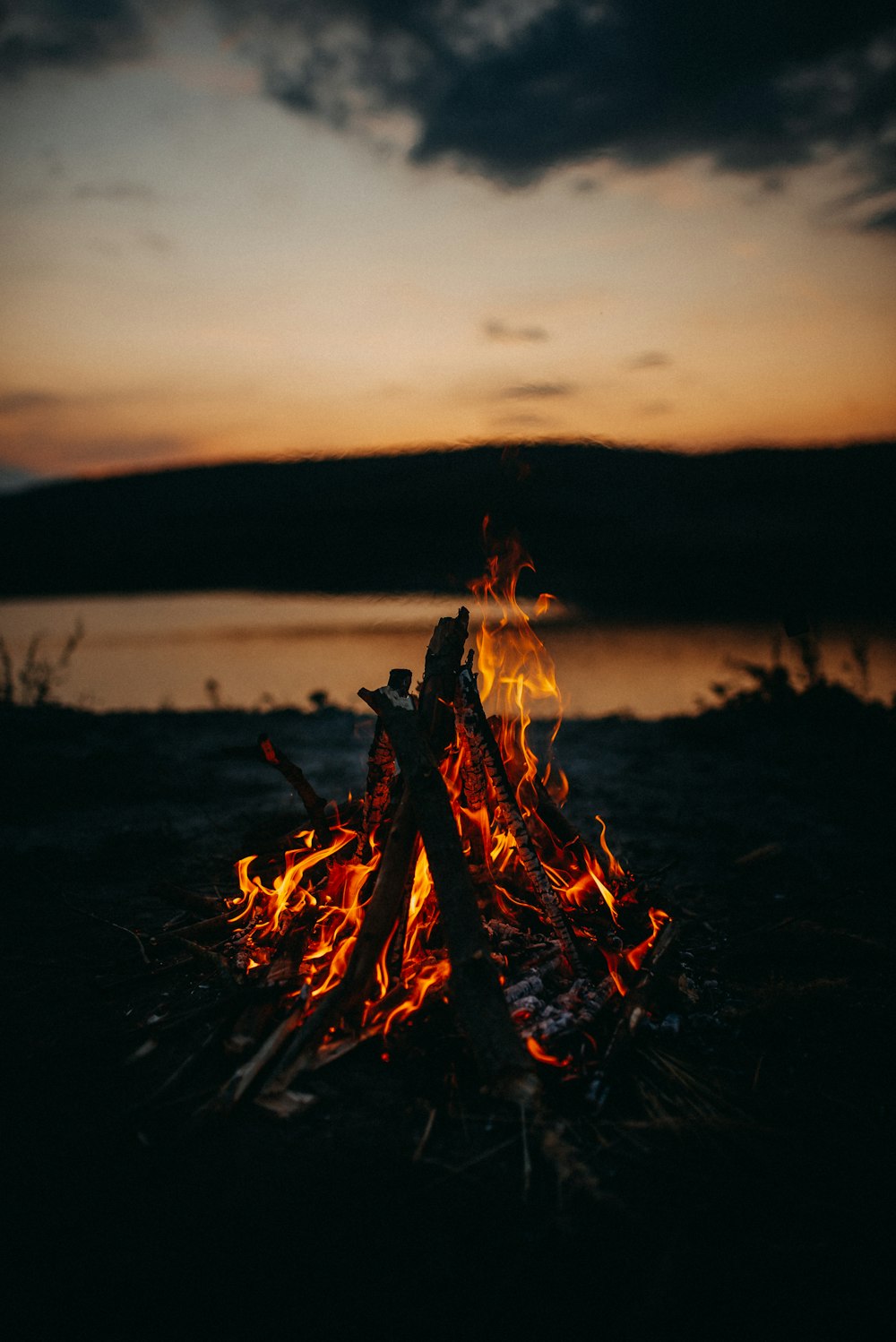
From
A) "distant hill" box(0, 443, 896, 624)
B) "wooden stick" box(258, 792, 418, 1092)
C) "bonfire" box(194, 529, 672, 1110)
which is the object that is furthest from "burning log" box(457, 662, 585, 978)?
"distant hill" box(0, 443, 896, 624)

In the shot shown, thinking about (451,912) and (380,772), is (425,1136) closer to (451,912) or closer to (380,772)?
(451,912)

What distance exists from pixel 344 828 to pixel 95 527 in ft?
106

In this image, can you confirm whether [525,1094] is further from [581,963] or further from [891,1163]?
[891,1163]

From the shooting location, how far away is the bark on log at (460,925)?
10.4 ft

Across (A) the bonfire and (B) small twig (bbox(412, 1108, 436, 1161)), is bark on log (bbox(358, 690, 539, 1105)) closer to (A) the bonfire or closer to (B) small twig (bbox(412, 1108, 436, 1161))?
(A) the bonfire

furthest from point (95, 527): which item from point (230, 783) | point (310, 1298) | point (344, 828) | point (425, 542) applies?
point (310, 1298)

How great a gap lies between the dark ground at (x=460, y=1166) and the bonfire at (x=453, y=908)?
0.64ft

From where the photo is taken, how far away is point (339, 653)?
56.6ft

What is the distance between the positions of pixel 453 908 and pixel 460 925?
0.27 ft

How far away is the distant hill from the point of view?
67.8 feet

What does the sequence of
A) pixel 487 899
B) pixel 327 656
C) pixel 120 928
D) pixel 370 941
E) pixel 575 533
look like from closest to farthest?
pixel 370 941, pixel 487 899, pixel 120 928, pixel 327 656, pixel 575 533

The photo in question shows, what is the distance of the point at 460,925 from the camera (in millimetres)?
3510

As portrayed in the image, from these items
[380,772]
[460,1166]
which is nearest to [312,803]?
[380,772]

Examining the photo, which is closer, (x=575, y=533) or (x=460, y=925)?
(x=460, y=925)
